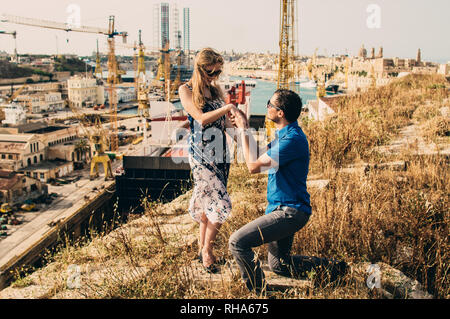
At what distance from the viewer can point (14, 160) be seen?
831 inches

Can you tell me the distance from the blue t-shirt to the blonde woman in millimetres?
287

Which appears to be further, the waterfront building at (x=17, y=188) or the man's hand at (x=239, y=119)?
the waterfront building at (x=17, y=188)

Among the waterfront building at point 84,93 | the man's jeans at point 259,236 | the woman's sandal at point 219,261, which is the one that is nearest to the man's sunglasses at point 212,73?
the man's jeans at point 259,236

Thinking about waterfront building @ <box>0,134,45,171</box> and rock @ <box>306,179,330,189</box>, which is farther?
waterfront building @ <box>0,134,45,171</box>

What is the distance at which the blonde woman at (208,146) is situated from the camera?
174cm

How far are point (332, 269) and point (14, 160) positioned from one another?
23.0 meters

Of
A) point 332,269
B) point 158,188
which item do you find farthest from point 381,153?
point 158,188

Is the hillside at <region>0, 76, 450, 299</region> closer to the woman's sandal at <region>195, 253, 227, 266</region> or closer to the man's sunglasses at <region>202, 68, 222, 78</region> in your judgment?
the woman's sandal at <region>195, 253, 227, 266</region>

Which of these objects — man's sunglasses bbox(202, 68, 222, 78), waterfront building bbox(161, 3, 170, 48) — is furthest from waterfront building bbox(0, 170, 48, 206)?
waterfront building bbox(161, 3, 170, 48)

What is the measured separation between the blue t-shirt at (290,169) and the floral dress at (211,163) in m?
0.28

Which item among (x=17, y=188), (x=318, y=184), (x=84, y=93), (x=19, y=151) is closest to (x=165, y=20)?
(x=84, y=93)

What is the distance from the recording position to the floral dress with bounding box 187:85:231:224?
5.86ft

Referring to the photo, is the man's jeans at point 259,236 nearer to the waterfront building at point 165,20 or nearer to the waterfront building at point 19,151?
the waterfront building at point 19,151

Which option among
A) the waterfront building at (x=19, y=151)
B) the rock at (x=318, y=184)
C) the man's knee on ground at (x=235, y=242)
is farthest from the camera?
the waterfront building at (x=19, y=151)
